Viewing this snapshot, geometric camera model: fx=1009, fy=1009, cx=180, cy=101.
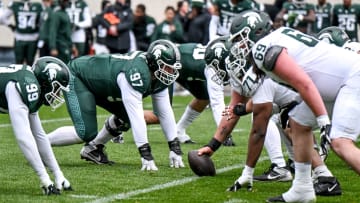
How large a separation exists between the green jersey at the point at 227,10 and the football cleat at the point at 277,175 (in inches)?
201

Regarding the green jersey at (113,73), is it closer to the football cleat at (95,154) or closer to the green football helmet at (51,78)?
the football cleat at (95,154)

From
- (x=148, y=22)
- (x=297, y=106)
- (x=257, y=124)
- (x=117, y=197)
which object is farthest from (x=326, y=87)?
(x=148, y=22)

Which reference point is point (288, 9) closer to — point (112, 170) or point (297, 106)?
point (112, 170)

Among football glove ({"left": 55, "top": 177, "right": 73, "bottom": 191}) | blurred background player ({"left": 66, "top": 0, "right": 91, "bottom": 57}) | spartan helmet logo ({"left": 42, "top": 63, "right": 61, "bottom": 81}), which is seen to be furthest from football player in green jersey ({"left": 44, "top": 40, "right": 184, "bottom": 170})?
blurred background player ({"left": 66, "top": 0, "right": 91, "bottom": 57})

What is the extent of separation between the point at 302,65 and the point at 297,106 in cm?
27

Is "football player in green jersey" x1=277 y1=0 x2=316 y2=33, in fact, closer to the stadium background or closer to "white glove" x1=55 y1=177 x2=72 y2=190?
the stadium background

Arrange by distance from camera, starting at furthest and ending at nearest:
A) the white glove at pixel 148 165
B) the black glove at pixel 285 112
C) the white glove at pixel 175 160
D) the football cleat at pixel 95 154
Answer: the football cleat at pixel 95 154, the white glove at pixel 175 160, the white glove at pixel 148 165, the black glove at pixel 285 112

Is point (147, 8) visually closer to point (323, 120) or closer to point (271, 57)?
point (271, 57)

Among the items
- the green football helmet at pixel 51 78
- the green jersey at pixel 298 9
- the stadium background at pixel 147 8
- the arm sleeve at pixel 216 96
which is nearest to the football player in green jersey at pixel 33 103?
the green football helmet at pixel 51 78

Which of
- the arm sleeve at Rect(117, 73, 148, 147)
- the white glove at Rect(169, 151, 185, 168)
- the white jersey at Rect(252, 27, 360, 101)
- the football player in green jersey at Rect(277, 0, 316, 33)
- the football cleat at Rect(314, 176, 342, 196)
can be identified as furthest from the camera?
the football player in green jersey at Rect(277, 0, 316, 33)

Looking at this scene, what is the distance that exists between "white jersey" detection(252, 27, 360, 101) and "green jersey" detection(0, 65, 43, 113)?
55.2 inches

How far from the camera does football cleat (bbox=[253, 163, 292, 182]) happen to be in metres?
7.16

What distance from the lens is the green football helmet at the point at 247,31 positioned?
6281mm

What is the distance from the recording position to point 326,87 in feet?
19.6
